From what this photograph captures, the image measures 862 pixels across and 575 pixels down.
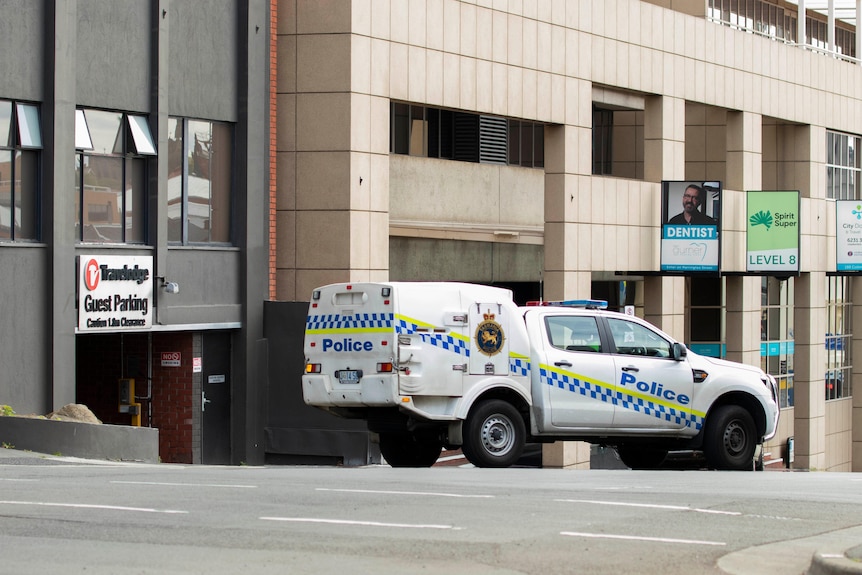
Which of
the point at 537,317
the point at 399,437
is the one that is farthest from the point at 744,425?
the point at 399,437

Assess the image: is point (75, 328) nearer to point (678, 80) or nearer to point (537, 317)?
point (537, 317)

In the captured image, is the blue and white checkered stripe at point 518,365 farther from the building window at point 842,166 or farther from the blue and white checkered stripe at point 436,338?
the building window at point 842,166

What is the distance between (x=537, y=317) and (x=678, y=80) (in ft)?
61.4

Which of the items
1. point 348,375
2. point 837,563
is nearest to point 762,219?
point 348,375

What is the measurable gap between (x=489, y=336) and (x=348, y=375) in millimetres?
1700

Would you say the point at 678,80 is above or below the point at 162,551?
above

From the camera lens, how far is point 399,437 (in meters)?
17.5

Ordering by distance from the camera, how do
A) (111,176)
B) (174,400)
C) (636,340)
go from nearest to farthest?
(636,340) → (111,176) → (174,400)

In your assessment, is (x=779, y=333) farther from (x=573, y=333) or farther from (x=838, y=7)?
(x=573, y=333)

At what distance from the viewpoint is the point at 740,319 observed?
36750mm

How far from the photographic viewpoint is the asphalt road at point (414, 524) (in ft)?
29.1

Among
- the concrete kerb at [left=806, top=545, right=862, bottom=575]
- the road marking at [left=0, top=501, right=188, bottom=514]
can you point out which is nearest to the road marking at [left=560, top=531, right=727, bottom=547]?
the concrete kerb at [left=806, top=545, right=862, bottom=575]

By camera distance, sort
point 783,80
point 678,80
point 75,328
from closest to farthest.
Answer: point 75,328, point 678,80, point 783,80

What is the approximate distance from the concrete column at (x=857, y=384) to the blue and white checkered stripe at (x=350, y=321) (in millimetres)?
32431
